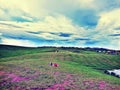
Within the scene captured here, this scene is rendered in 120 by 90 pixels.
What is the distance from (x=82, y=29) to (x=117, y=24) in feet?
14.5

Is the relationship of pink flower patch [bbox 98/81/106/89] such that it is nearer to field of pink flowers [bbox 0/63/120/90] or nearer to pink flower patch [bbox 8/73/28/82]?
field of pink flowers [bbox 0/63/120/90]

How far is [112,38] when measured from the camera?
30.2 metres

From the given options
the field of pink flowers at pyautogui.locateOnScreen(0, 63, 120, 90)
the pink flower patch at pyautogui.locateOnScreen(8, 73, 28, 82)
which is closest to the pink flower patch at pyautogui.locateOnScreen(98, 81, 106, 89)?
the field of pink flowers at pyautogui.locateOnScreen(0, 63, 120, 90)

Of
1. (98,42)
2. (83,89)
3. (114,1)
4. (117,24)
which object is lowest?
(83,89)

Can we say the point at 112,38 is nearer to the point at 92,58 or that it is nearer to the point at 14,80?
the point at 92,58

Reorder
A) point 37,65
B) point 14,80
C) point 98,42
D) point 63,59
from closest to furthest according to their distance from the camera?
point 14,80, point 37,65, point 98,42, point 63,59

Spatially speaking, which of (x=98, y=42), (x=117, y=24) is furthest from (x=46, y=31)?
(x=117, y=24)

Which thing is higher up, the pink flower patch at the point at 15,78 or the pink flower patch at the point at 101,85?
the pink flower patch at the point at 15,78

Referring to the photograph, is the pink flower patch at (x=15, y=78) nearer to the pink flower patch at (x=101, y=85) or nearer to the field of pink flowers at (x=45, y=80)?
the field of pink flowers at (x=45, y=80)

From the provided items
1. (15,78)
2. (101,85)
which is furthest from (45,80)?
(101,85)

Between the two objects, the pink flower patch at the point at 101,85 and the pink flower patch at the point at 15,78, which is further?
the pink flower patch at the point at 15,78

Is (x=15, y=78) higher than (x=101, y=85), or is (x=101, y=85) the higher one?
(x=15, y=78)

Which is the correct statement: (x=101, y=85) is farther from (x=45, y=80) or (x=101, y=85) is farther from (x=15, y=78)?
(x=15, y=78)

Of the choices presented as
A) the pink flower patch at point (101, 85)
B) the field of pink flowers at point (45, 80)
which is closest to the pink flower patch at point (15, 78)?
the field of pink flowers at point (45, 80)
